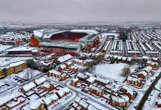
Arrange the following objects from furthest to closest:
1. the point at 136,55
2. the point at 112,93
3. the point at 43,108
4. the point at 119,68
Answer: the point at 136,55, the point at 119,68, the point at 112,93, the point at 43,108

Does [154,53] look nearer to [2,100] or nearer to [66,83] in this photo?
[66,83]

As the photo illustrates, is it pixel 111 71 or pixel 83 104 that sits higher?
pixel 111 71

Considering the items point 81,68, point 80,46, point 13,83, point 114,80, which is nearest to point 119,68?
point 114,80

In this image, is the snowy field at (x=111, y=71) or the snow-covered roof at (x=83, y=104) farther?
the snowy field at (x=111, y=71)

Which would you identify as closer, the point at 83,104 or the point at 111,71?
the point at 83,104

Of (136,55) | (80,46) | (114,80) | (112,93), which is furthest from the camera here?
(80,46)

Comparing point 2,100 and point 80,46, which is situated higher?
point 80,46

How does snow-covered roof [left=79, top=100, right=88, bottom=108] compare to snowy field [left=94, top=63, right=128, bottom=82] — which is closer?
snow-covered roof [left=79, top=100, right=88, bottom=108]

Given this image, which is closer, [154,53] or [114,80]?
[114,80]
